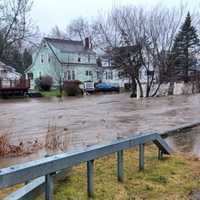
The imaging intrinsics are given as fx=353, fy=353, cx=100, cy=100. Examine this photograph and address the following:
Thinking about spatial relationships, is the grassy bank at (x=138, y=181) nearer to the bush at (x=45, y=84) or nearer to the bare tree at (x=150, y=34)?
the bare tree at (x=150, y=34)

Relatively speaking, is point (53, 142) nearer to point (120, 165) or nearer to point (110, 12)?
point (120, 165)

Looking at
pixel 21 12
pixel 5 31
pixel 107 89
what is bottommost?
pixel 107 89

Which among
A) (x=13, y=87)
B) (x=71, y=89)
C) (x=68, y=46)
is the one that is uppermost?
(x=68, y=46)

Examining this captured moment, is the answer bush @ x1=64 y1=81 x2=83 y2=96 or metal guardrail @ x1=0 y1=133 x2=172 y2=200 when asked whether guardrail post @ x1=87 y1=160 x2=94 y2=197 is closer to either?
metal guardrail @ x1=0 y1=133 x2=172 y2=200

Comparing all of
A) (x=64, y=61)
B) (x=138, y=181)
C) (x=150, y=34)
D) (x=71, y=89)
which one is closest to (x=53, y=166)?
(x=138, y=181)

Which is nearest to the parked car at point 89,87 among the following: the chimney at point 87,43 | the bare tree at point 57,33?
the chimney at point 87,43

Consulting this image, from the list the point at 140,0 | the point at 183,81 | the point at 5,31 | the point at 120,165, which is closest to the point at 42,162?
the point at 120,165

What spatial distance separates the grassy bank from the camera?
155 inches

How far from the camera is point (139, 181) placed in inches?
174

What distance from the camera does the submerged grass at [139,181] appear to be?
155 inches

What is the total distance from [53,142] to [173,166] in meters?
2.83

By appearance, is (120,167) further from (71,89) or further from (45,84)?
(45,84)

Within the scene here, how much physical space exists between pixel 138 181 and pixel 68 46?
50.1 meters

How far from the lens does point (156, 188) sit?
4.16 metres
